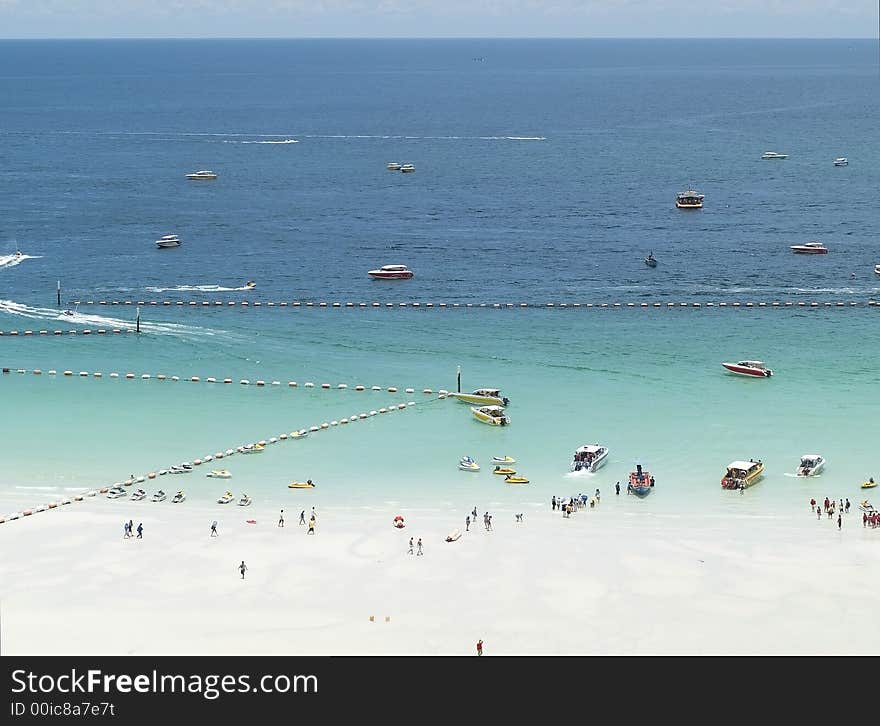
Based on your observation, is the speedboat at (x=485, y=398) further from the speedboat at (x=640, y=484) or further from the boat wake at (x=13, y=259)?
the boat wake at (x=13, y=259)

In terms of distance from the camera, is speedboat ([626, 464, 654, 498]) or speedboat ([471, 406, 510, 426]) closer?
speedboat ([626, 464, 654, 498])

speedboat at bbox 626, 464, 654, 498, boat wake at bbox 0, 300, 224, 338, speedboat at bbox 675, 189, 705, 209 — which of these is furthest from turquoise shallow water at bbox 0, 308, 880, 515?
speedboat at bbox 675, 189, 705, 209

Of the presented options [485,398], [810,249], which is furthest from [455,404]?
[810,249]

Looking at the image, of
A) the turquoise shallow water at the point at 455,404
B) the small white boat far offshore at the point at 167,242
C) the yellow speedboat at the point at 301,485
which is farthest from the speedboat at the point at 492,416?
the small white boat far offshore at the point at 167,242

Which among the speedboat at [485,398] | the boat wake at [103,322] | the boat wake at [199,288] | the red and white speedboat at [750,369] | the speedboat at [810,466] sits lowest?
the speedboat at [810,466]

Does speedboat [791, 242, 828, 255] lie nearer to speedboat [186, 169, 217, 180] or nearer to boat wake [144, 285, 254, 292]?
boat wake [144, 285, 254, 292]
